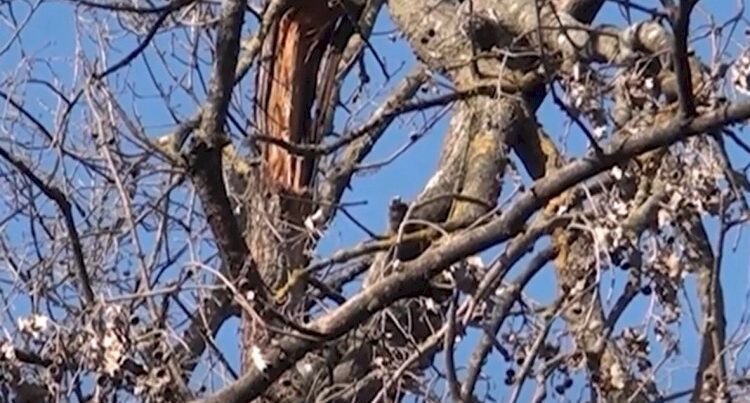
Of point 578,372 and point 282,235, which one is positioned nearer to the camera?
point 578,372

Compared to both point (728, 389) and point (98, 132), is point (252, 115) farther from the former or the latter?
point (728, 389)

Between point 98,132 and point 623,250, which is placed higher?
point 98,132

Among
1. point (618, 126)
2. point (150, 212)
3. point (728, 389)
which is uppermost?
point (150, 212)

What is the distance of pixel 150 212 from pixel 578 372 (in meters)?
2.29

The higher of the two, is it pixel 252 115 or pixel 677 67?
pixel 252 115

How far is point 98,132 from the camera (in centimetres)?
657

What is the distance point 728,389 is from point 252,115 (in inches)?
114

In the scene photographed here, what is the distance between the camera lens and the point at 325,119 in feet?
25.0

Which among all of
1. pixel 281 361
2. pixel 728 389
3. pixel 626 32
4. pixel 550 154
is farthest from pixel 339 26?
pixel 728 389

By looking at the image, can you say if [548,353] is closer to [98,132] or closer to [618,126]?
[618,126]

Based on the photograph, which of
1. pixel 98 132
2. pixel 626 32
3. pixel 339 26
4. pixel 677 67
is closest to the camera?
pixel 677 67

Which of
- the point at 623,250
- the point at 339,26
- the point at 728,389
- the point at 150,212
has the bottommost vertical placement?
the point at 728,389

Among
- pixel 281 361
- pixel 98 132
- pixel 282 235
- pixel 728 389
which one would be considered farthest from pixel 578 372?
pixel 98 132

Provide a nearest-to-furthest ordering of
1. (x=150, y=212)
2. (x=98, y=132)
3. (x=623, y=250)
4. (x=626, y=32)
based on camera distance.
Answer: (x=623, y=250), (x=626, y=32), (x=98, y=132), (x=150, y=212)
